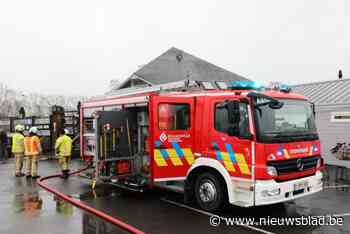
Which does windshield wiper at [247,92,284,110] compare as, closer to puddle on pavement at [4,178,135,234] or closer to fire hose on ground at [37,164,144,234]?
fire hose on ground at [37,164,144,234]

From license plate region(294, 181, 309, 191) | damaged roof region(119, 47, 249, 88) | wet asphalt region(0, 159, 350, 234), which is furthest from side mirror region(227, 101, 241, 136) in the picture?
damaged roof region(119, 47, 249, 88)

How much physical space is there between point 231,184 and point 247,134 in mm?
1009

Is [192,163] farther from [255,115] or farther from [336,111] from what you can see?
[336,111]

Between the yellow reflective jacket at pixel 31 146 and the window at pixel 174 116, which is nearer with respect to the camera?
the window at pixel 174 116

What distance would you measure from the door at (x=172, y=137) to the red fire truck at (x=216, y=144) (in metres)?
0.02

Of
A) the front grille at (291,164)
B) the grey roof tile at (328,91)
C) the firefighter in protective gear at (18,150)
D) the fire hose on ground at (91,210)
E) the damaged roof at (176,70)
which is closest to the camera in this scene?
the fire hose on ground at (91,210)

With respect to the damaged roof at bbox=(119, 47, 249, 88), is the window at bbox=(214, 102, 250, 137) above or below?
below

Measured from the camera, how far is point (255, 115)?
6.52 metres

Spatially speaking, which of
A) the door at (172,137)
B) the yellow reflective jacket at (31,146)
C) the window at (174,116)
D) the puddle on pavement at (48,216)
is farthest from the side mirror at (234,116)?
the yellow reflective jacket at (31,146)

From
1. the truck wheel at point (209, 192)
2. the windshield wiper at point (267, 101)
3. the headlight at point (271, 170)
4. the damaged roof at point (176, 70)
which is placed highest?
the damaged roof at point (176, 70)

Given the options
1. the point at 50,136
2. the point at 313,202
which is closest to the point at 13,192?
the point at 313,202

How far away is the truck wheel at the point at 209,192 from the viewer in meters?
6.92

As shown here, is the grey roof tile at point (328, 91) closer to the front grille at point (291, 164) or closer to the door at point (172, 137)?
the front grille at point (291, 164)

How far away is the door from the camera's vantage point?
301 inches
